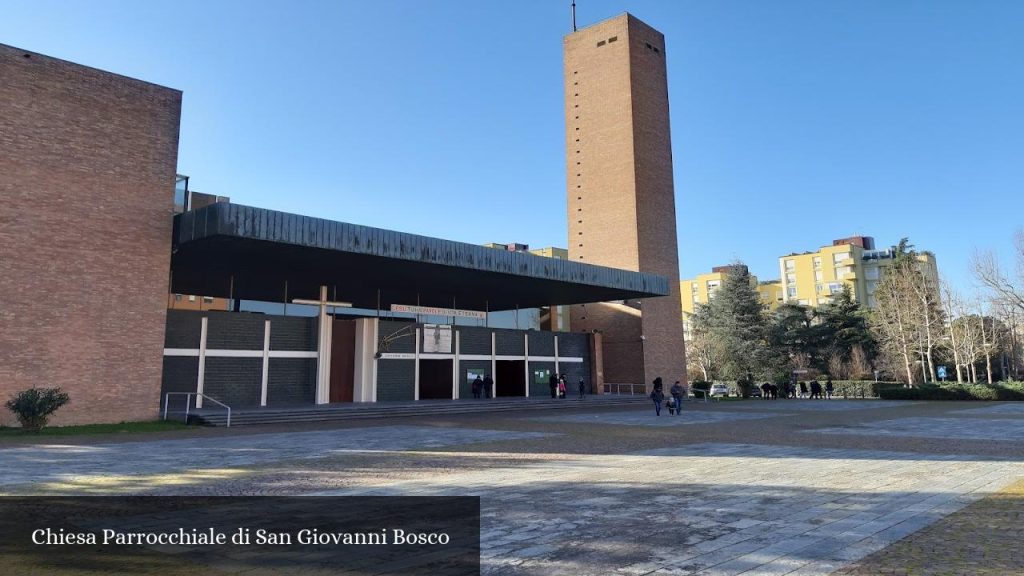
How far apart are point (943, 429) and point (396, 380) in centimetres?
2056

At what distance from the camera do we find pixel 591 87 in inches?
1626

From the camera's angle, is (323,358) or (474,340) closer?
(323,358)

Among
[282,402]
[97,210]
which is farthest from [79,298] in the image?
[282,402]

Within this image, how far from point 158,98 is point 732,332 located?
1745 inches

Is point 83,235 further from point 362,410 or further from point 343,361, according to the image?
point 343,361

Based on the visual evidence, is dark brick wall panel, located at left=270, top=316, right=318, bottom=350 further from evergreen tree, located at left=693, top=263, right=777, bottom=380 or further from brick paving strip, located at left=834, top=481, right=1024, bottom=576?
evergreen tree, located at left=693, top=263, right=777, bottom=380

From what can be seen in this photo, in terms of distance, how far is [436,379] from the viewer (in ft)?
102

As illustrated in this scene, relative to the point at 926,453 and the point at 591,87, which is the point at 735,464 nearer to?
the point at 926,453

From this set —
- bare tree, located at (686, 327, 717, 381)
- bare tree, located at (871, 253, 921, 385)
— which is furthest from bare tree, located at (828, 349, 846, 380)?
bare tree, located at (686, 327, 717, 381)

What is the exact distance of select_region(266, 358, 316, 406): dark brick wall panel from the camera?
25250 millimetres

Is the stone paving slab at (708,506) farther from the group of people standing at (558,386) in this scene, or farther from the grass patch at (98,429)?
the group of people standing at (558,386)

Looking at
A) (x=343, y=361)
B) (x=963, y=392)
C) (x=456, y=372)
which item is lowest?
(x=963, y=392)
